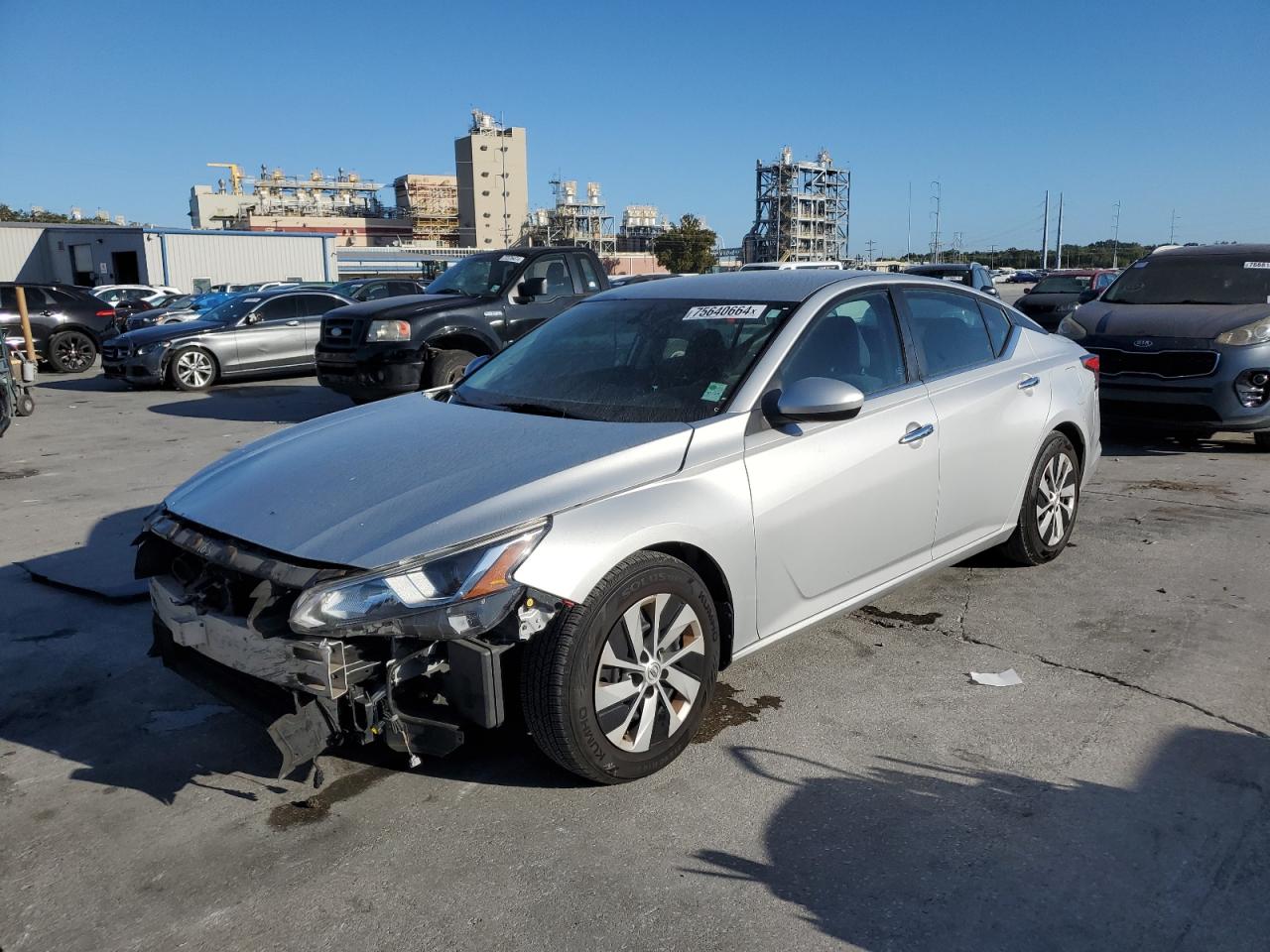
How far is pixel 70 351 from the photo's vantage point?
18.5 m

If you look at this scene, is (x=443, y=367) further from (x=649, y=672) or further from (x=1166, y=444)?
(x=649, y=672)

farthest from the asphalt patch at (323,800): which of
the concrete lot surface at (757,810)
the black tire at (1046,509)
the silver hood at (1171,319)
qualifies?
the silver hood at (1171,319)

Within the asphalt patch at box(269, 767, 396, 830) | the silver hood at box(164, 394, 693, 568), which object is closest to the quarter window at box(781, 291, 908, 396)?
the silver hood at box(164, 394, 693, 568)

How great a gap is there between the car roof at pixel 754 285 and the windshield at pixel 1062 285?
17.8 meters

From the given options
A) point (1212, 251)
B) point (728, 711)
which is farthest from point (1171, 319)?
point (728, 711)

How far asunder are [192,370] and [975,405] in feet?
44.8

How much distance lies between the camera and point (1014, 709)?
380 centimetres

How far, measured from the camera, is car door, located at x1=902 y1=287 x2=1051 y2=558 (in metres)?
4.49

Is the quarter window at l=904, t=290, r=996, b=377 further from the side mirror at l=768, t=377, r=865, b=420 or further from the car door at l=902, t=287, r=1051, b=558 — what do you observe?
the side mirror at l=768, t=377, r=865, b=420

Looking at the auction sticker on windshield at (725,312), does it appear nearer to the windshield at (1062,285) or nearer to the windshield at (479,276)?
the windshield at (479,276)

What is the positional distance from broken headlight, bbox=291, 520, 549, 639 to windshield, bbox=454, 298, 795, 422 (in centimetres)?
108

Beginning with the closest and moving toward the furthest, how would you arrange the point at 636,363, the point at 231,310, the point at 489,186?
the point at 636,363 → the point at 231,310 → the point at 489,186

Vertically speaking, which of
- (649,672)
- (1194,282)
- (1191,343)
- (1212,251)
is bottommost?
(649,672)

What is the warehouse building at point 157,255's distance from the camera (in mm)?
44906
